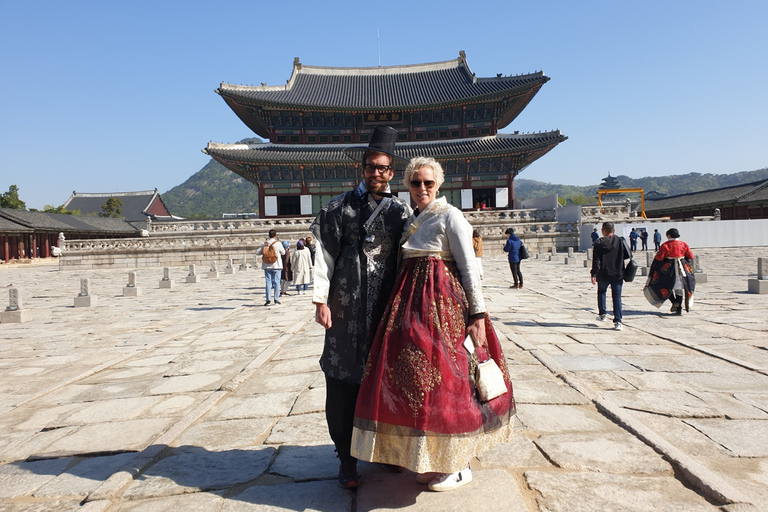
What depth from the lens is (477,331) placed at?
235 centimetres

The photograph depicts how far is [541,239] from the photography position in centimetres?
2566

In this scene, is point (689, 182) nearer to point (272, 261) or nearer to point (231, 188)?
point (231, 188)

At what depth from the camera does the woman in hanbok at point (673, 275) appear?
24.5 ft

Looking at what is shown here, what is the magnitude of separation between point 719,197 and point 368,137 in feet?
85.7

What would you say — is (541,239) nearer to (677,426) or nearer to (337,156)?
(337,156)

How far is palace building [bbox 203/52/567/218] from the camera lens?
2858 centimetres

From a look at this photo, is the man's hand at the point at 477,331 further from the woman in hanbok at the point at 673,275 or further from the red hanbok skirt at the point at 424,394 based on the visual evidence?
the woman in hanbok at the point at 673,275

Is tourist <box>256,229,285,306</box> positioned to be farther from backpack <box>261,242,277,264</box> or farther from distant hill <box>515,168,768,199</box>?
distant hill <box>515,168,768,199</box>

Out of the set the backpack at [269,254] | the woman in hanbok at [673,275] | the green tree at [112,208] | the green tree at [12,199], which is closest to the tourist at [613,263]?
the woman in hanbok at [673,275]

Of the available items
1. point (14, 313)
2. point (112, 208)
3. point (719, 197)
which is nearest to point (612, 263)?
point (14, 313)

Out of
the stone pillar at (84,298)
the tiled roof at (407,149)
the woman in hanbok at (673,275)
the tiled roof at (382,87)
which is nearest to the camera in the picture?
the woman in hanbok at (673,275)

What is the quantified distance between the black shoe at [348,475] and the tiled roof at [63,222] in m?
36.0

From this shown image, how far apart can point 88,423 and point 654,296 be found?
308 inches

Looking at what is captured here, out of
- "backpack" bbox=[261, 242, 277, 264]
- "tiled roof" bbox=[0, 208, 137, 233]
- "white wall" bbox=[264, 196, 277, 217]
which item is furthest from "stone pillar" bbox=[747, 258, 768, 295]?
"tiled roof" bbox=[0, 208, 137, 233]
